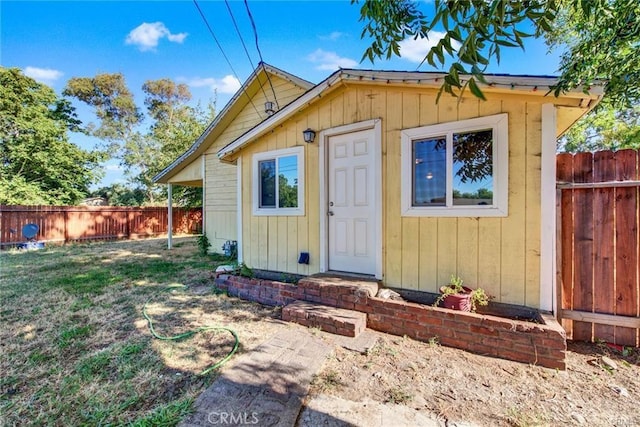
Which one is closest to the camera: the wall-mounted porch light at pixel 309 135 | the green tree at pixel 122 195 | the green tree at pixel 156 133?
the wall-mounted porch light at pixel 309 135

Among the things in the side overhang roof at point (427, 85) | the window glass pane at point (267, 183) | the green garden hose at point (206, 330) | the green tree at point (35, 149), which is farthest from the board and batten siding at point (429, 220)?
the green tree at point (35, 149)

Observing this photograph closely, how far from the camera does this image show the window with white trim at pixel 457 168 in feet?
10.7

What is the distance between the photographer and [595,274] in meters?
3.02

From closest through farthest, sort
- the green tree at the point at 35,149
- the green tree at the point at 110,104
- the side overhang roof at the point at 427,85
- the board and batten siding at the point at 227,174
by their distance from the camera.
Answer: the side overhang roof at the point at 427,85 → the board and batten siding at the point at 227,174 → the green tree at the point at 35,149 → the green tree at the point at 110,104

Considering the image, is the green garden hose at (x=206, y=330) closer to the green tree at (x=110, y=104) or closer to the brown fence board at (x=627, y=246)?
the brown fence board at (x=627, y=246)

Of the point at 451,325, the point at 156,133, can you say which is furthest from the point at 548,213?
the point at 156,133

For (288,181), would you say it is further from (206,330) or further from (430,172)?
(206,330)

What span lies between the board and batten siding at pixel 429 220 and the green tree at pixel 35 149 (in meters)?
15.9

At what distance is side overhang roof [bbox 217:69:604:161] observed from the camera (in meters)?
2.80

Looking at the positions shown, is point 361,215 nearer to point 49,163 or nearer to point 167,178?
point 167,178

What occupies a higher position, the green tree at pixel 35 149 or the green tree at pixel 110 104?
the green tree at pixel 110 104

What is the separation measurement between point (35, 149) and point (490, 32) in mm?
20918

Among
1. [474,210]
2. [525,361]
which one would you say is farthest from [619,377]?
[474,210]

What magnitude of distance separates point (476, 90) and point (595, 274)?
328 centimetres
